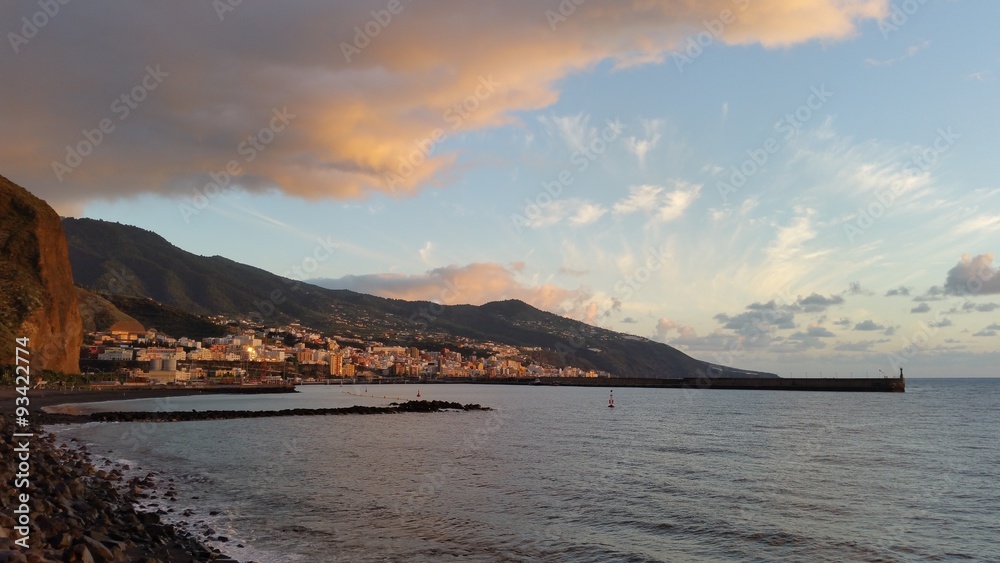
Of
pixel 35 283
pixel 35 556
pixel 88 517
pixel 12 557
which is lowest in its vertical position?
pixel 88 517

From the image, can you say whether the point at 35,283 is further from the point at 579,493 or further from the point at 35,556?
the point at 35,556

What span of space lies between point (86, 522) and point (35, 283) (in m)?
80.0

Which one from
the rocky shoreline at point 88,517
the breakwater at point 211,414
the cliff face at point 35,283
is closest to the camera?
the rocky shoreline at point 88,517

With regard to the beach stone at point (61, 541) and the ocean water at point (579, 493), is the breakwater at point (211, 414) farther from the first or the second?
the beach stone at point (61, 541)

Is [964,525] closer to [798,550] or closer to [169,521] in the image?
[798,550]

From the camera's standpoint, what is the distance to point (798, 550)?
18.0m

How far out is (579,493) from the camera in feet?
86.1

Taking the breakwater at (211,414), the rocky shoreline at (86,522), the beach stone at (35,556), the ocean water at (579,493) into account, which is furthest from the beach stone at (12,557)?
the breakwater at (211,414)

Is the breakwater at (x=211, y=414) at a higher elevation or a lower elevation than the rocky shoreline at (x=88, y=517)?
lower

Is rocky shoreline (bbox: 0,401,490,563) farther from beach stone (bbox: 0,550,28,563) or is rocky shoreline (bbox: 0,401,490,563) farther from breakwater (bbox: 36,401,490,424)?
breakwater (bbox: 36,401,490,424)

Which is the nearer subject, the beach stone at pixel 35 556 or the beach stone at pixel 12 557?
the beach stone at pixel 12 557

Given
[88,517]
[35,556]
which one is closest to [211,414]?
[88,517]

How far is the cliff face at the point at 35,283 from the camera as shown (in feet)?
241

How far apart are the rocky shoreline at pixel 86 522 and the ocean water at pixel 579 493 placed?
5.40 feet
